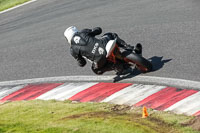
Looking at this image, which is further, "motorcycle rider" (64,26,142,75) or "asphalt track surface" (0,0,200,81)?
"asphalt track surface" (0,0,200,81)

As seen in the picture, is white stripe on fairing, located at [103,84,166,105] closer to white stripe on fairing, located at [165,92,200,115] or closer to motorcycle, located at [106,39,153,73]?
motorcycle, located at [106,39,153,73]

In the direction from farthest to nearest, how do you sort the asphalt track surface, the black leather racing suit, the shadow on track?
the asphalt track surface < the shadow on track < the black leather racing suit

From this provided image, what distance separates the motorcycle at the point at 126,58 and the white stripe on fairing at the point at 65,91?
0.93 metres

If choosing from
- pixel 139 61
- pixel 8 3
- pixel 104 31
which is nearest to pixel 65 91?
pixel 139 61

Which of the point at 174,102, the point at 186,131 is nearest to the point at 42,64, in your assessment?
the point at 174,102

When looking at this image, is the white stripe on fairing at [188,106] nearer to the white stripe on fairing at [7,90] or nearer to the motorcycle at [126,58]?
the motorcycle at [126,58]

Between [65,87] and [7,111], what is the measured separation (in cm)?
166

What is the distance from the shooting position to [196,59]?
9.78 metres

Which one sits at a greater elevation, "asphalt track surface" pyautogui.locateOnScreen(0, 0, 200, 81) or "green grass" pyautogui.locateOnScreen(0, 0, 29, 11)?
"green grass" pyautogui.locateOnScreen(0, 0, 29, 11)

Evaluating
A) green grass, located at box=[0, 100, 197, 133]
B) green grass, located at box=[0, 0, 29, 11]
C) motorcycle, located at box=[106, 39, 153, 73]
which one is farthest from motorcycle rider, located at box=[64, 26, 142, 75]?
green grass, located at box=[0, 0, 29, 11]

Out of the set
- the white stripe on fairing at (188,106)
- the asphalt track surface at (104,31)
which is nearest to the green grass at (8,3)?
the asphalt track surface at (104,31)

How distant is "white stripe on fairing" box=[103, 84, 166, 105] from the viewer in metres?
8.84

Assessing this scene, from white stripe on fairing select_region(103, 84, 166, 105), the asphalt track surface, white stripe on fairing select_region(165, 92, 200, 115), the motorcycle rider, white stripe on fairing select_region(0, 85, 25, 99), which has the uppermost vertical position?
the motorcycle rider

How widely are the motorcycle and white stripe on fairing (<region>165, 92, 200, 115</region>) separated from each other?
1820 mm
